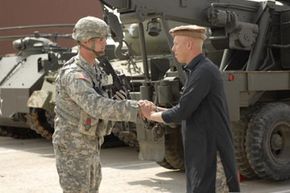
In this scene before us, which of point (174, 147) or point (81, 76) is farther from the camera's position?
point (174, 147)

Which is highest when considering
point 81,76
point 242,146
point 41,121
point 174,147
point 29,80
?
point 81,76

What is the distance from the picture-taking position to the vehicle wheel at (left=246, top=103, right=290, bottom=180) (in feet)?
23.3

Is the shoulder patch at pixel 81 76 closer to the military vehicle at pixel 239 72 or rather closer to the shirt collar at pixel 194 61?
the shirt collar at pixel 194 61

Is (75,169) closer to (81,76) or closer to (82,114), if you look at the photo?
(82,114)

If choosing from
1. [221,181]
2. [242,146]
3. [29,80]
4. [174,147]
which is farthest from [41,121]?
[221,181]

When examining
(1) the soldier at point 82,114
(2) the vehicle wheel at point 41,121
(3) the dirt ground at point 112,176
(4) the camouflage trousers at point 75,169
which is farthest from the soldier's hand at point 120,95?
(2) the vehicle wheel at point 41,121

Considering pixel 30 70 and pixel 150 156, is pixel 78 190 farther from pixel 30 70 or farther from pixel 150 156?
pixel 30 70

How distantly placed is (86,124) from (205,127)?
81cm

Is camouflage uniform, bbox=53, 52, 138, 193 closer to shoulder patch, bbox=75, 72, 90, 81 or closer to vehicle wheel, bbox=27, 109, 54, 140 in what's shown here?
shoulder patch, bbox=75, 72, 90, 81

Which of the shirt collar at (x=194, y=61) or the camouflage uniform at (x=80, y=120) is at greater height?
the shirt collar at (x=194, y=61)

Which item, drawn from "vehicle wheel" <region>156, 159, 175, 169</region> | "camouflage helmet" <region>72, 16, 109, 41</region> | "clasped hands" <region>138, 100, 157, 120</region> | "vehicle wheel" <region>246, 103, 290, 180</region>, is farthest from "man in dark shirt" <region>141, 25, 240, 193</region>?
"vehicle wheel" <region>156, 159, 175, 169</region>

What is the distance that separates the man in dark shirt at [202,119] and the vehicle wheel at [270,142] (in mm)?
3654

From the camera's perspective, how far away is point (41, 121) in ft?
38.1

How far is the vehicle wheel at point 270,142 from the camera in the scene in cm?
709
